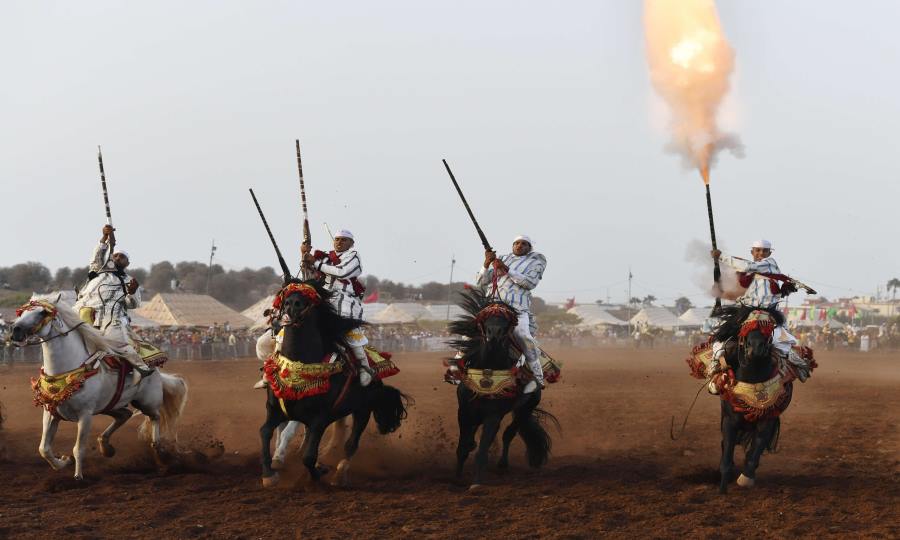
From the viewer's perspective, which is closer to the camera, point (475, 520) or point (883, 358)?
point (475, 520)

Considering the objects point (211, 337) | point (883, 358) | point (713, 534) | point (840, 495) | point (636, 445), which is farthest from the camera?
point (883, 358)

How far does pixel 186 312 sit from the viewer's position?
52.9 metres

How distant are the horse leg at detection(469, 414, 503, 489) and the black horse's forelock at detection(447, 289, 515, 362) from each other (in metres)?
0.87

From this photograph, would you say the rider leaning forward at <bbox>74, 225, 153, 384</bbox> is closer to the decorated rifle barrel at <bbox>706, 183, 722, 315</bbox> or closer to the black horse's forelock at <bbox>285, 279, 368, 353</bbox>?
the black horse's forelock at <bbox>285, 279, 368, 353</bbox>

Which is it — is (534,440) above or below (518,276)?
below

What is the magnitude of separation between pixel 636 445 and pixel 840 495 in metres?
4.94

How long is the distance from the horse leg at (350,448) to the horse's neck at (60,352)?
357cm

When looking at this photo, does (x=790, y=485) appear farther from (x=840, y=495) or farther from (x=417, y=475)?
(x=417, y=475)

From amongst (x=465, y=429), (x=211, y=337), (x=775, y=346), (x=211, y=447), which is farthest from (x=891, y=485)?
(x=211, y=337)

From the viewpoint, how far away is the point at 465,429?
1257 centimetres

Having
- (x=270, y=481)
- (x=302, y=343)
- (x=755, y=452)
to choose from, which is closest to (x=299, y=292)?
(x=302, y=343)

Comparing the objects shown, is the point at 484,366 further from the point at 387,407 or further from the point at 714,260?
the point at 714,260

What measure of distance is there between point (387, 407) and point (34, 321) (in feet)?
15.6

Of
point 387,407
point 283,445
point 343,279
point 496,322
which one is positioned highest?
point 343,279
